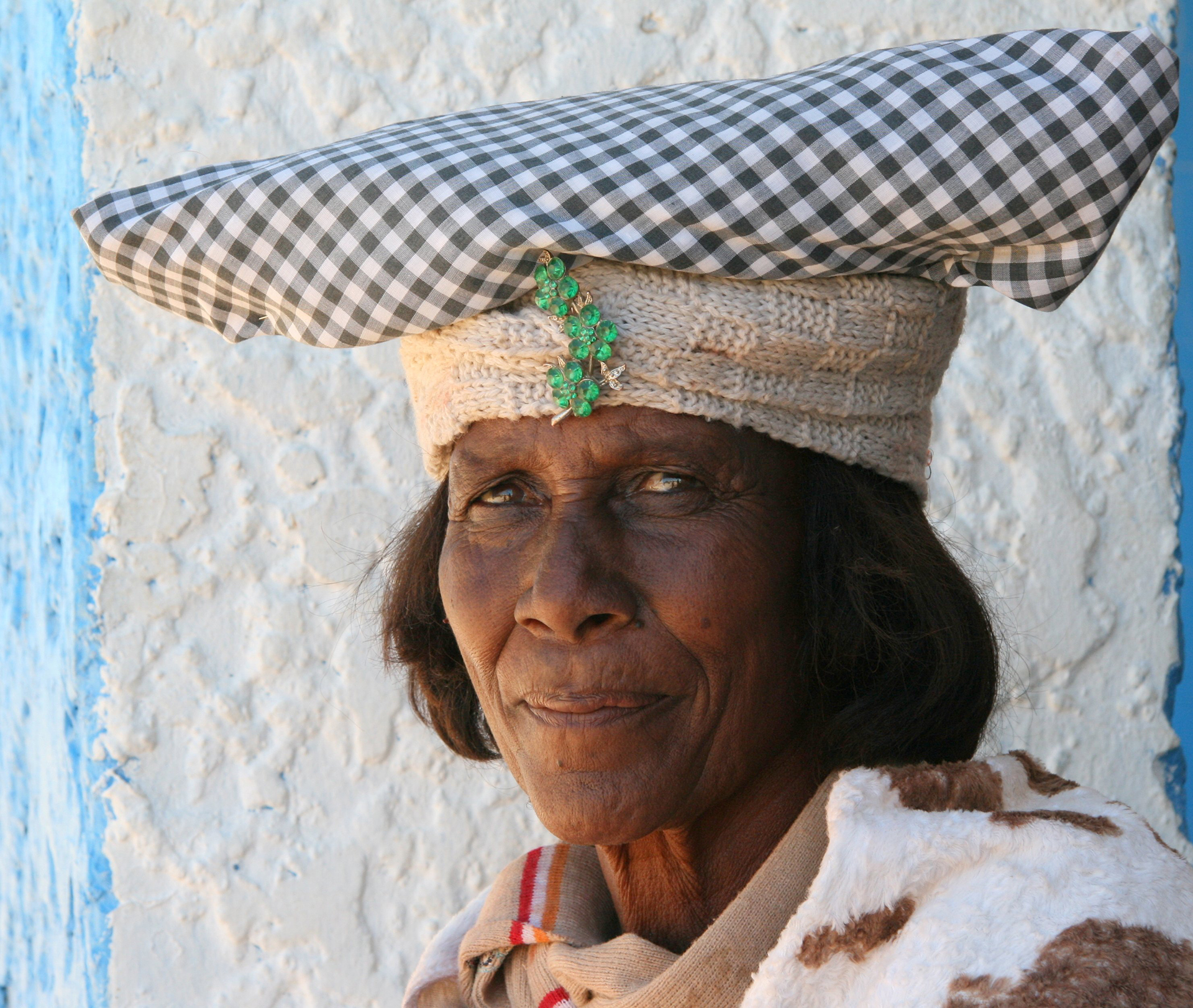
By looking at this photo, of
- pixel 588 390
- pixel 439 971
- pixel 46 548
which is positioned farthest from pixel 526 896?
pixel 46 548

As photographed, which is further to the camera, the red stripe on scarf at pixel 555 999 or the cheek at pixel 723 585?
the red stripe on scarf at pixel 555 999

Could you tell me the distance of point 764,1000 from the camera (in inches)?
53.7

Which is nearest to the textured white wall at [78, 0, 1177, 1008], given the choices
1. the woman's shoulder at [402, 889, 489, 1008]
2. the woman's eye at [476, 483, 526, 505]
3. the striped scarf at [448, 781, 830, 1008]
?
the woman's shoulder at [402, 889, 489, 1008]

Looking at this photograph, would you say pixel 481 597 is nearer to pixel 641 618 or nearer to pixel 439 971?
pixel 641 618

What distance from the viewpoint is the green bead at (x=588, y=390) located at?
5.08ft

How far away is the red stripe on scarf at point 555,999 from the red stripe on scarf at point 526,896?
0.12 metres

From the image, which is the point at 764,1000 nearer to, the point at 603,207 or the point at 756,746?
the point at 756,746

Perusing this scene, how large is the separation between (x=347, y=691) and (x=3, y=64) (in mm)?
1682

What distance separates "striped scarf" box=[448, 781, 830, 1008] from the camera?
58.8 inches

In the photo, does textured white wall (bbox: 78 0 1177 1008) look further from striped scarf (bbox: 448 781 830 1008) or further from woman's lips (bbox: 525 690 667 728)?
woman's lips (bbox: 525 690 667 728)

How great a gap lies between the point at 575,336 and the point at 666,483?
0.24m

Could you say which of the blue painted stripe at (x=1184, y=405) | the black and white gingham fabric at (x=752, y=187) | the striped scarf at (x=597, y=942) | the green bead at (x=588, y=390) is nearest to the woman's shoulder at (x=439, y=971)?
the striped scarf at (x=597, y=942)

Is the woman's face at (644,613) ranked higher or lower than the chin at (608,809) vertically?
higher

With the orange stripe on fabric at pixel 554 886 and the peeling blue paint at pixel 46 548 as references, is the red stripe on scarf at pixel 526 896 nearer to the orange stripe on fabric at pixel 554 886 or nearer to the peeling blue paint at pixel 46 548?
the orange stripe on fabric at pixel 554 886
